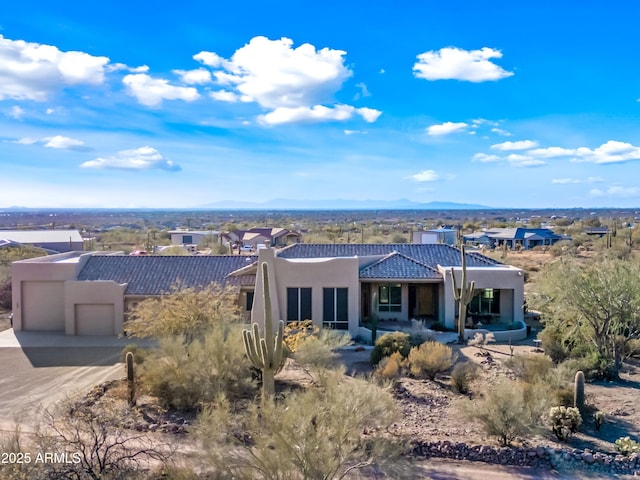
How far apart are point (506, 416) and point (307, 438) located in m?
5.94

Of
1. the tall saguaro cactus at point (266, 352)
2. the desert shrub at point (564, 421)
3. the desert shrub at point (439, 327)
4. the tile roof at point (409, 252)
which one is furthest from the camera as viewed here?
the tile roof at point (409, 252)

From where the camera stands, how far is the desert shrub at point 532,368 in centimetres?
1805

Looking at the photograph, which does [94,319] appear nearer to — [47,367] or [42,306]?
[42,306]

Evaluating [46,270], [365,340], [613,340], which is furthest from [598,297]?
[46,270]

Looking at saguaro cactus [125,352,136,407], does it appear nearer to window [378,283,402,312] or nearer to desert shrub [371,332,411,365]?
desert shrub [371,332,411,365]

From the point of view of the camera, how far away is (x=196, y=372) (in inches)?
669

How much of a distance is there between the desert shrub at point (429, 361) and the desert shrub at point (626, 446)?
647 cm

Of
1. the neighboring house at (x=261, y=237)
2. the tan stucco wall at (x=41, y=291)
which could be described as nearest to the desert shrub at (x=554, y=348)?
the tan stucco wall at (x=41, y=291)

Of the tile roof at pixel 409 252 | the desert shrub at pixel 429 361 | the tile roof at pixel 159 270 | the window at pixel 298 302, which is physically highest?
the tile roof at pixel 409 252

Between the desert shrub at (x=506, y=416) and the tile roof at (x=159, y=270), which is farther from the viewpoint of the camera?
the tile roof at (x=159, y=270)

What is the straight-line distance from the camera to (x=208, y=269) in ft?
101

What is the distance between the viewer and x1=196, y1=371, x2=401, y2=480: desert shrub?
10.6 m

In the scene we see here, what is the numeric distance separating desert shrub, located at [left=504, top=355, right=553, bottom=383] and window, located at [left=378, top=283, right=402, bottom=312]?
32.2 feet

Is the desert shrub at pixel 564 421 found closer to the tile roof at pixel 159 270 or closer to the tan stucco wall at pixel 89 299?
the tile roof at pixel 159 270
